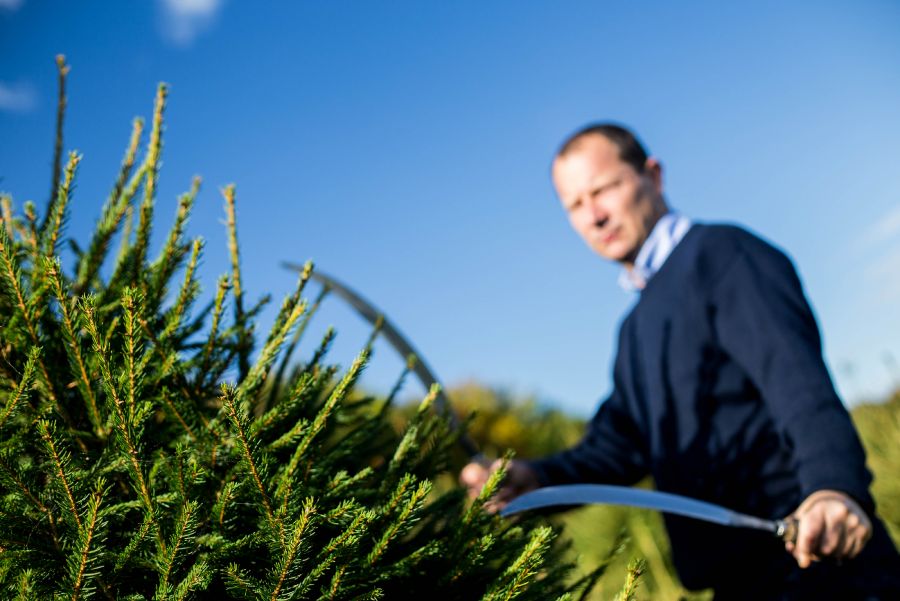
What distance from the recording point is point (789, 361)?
1.54 metres

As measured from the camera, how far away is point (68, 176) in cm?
86

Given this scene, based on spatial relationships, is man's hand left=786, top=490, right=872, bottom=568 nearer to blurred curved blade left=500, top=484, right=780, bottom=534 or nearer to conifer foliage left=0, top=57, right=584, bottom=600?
blurred curved blade left=500, top=484, right=780, bottom=534

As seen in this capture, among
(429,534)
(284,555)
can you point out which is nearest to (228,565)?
(284,555)

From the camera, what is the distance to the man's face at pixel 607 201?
2.20 meters

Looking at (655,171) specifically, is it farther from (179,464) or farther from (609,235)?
(179,464)

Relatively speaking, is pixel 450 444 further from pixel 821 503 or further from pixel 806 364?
pixel 806 364

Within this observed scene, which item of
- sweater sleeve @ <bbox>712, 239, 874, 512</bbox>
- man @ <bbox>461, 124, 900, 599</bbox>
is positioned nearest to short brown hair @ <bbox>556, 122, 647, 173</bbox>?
man @ <bbox>461, 124, 900, 599</bbox>

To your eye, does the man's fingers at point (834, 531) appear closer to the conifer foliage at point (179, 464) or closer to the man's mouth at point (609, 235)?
the conifer foliage at point (179, 464)

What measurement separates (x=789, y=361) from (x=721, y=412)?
10.3 inches

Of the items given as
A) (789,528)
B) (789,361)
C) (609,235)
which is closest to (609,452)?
(609,235)

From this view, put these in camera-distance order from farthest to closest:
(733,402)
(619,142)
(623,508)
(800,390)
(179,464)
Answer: (623,508) < (619,142) < (733,402) < (800,390) < (179,464)

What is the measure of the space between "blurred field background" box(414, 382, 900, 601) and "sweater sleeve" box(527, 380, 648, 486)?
138cm

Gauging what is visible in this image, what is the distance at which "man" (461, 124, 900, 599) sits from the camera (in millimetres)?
1416

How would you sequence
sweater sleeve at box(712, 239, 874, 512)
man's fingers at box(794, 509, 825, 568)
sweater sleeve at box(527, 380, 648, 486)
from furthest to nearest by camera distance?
sweater sleeve at box(527, 380, 648, 486), sweater sleeve at box(712, 239, 874, 512), man's fingers at box(794, 509, 825, 568)
